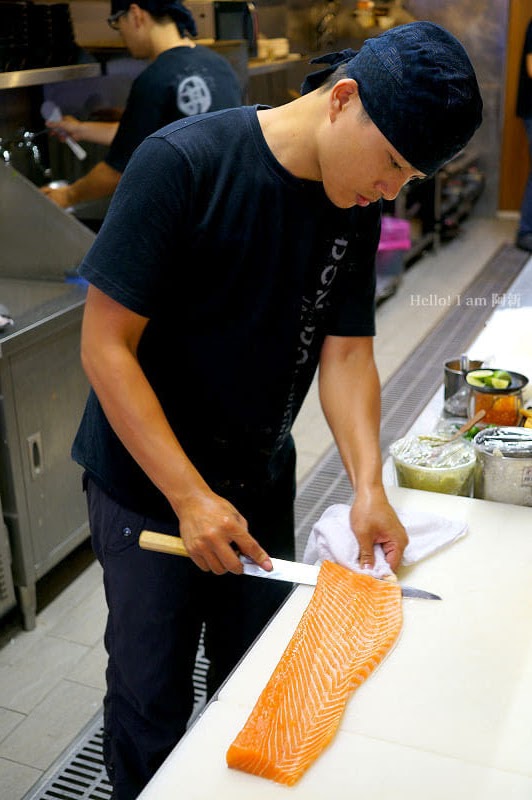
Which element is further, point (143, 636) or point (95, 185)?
point (95, 185)

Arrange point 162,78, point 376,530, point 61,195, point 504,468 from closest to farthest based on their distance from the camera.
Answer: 1. point 376,530
2. point 504,468
3. point 162,78
4. point 61,195

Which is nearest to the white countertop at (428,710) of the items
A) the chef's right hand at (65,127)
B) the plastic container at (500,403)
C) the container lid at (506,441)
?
the container lid at (506,441)

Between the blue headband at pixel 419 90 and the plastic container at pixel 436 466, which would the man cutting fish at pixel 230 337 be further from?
the plastic container at pixel 436 466

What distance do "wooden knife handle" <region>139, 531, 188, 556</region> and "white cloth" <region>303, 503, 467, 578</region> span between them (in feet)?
0.99

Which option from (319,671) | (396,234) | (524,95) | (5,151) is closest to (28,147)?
(5,151)

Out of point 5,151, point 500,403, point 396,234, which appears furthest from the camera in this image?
point 396,234

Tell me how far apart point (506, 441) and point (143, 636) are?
32.4 inches

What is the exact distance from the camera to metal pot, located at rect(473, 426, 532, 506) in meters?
1.77

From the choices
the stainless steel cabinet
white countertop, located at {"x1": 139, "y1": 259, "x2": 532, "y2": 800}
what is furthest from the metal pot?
the stainless steel cabinet

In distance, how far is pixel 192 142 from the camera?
1357 mm

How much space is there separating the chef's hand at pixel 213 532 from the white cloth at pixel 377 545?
235mm

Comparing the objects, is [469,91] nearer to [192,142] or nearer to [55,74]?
[192,142]

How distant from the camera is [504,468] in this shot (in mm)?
1779

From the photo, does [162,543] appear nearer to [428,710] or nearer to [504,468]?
[428,710]
